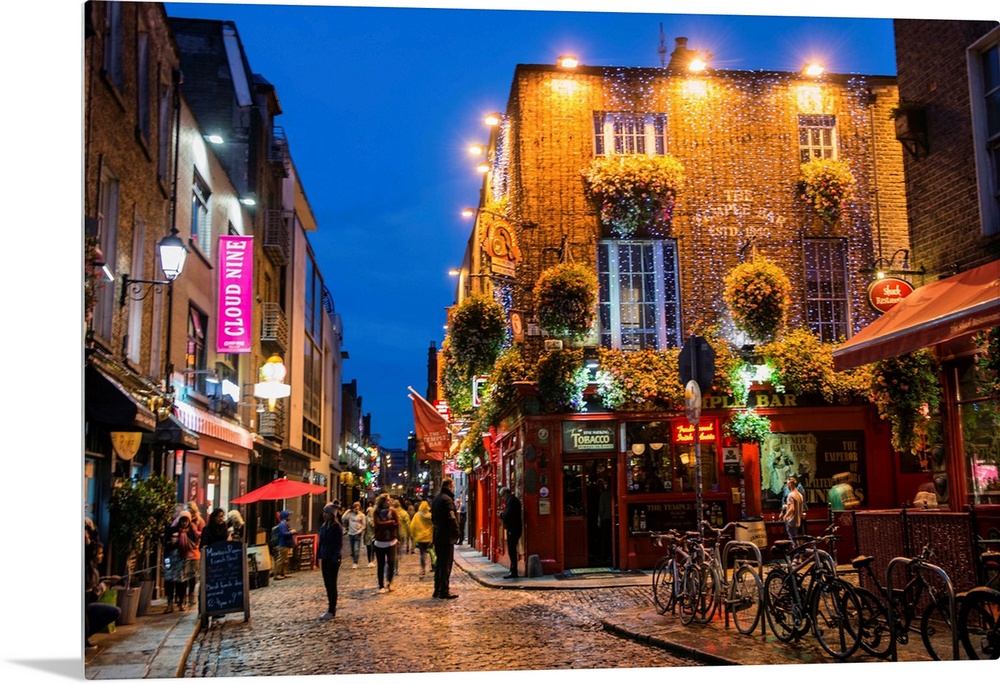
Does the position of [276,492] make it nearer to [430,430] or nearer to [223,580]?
[430,430]

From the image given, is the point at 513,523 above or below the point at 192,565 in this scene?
above

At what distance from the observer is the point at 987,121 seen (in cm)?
1223

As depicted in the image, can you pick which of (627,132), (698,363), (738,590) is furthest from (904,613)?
(627,132)

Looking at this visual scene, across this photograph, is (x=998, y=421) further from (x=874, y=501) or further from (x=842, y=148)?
(x=842, y=148)

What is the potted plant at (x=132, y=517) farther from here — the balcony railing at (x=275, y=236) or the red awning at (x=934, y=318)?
the balcony railing at (x=275, y=236)

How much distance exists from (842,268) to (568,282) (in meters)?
6.15

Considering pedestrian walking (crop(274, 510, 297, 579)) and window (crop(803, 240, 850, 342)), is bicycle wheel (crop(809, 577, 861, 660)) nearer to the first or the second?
window (crop(803, 240, 850, 342))

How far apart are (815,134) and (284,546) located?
15.5 m

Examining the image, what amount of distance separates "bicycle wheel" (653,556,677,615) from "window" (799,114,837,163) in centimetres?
1110

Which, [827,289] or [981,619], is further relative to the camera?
[827,289]

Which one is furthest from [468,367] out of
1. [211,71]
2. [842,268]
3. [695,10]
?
[211,71]

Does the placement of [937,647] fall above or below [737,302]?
below

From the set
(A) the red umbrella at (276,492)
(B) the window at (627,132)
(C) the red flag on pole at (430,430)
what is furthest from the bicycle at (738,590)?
(C) the red flag on pole at (430,430)

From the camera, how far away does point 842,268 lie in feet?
68.6
